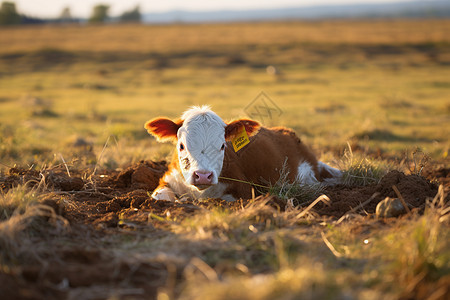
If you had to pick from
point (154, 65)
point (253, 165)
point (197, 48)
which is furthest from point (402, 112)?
point (197, 48)

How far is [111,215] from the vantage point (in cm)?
477

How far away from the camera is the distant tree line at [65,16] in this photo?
309ft

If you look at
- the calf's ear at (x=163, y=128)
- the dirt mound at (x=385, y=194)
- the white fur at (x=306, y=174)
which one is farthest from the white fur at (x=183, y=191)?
the white fur at (x=306, y=174)

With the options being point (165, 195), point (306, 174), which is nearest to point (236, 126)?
point (165, 195)

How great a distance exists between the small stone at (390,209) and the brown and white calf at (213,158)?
1623 millimetres

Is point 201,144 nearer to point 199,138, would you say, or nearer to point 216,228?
point 199,138

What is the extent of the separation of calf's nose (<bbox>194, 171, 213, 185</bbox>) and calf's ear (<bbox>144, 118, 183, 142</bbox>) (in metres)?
1.03

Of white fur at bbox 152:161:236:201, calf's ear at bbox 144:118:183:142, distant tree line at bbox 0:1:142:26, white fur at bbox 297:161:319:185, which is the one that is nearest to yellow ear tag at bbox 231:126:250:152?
white fur at bbox 152:161:236:201

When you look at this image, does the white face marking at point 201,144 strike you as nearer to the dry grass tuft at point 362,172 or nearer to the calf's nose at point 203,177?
the calf's nose at point 203,177

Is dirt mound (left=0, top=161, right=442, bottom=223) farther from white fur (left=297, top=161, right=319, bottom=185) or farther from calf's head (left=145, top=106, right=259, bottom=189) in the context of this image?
white fur (left=297, top=161, right=319, bottom=185)

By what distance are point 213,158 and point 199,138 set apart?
0.97 feet

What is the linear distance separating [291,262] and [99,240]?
67.5 inches

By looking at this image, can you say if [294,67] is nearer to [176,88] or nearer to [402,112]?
[176,88]

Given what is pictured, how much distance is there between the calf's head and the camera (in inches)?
206
